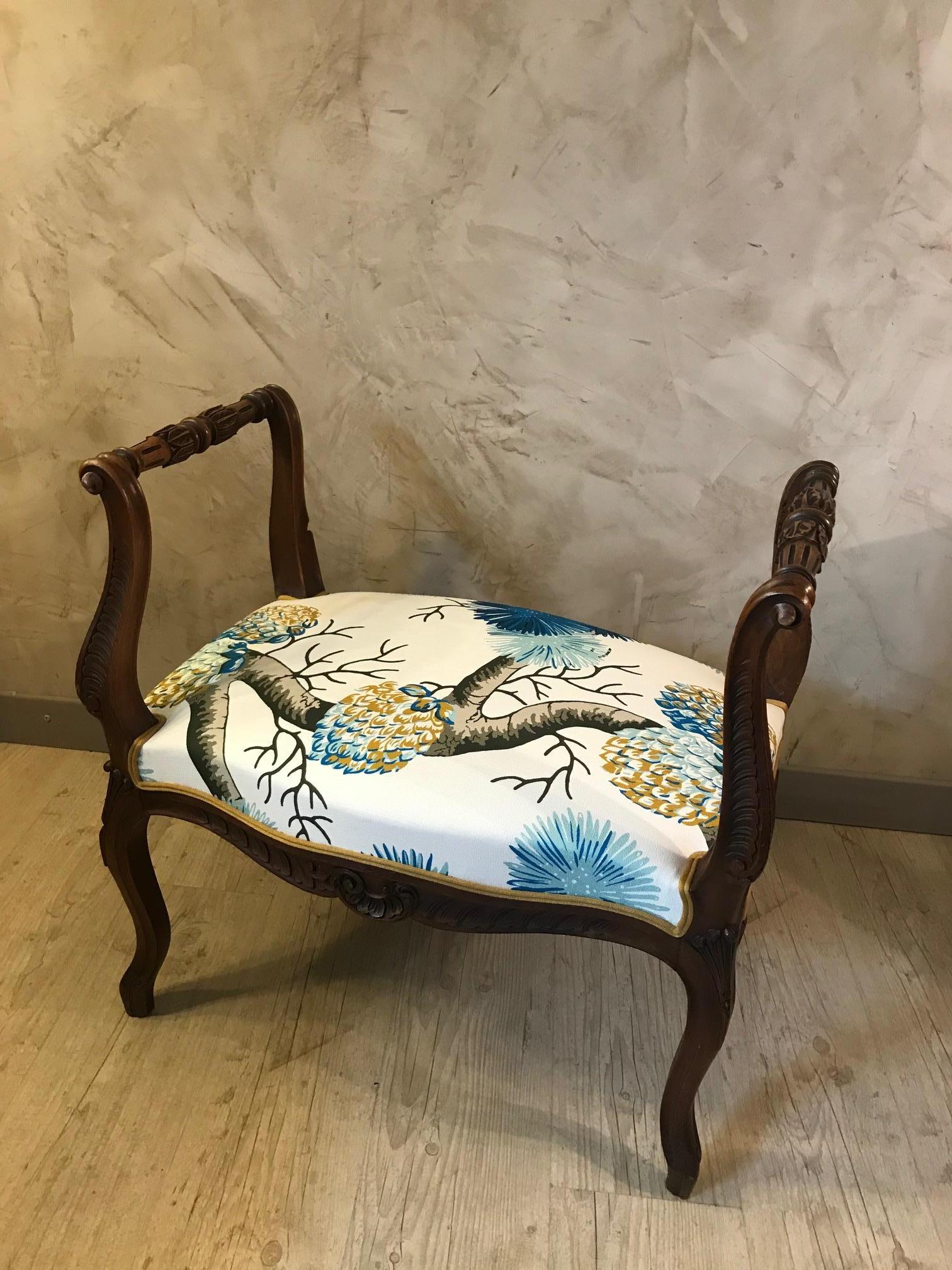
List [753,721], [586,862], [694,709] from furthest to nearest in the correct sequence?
[694,709] < [586,862] < [753,721]

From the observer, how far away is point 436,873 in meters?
0.87

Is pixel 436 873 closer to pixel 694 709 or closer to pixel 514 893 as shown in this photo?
pixel 514 893

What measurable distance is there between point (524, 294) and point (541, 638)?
1.58ft

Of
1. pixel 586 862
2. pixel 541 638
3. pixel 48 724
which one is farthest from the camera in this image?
pixel 48 724

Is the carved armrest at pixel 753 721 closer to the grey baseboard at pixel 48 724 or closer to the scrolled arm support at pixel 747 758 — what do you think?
the scrolled arm support at pixel 747 758

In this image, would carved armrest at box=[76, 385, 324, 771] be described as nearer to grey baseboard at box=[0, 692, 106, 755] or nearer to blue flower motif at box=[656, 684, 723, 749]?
blue flower motif at box=[656, 684, 723, 749]

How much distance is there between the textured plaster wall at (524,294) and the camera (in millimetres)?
1113

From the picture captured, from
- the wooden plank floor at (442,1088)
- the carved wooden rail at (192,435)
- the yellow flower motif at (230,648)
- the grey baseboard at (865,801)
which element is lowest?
the wooden plank floor at (442,1088)

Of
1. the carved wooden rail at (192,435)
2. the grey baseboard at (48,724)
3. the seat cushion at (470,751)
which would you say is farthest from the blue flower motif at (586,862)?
the grey baseboard at (48,724)

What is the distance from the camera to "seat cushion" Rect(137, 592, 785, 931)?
2.72ft

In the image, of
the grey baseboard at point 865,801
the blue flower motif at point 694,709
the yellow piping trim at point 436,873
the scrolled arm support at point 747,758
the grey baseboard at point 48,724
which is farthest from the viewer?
the grey baseboard at point 48,724

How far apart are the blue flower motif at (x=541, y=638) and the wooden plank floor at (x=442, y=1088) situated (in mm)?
453

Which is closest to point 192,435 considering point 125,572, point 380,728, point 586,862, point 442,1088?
point 125,572

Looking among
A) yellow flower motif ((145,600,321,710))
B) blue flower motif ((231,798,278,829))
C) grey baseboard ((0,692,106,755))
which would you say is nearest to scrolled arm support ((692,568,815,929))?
blue flower motif ((231,798,278,829))
